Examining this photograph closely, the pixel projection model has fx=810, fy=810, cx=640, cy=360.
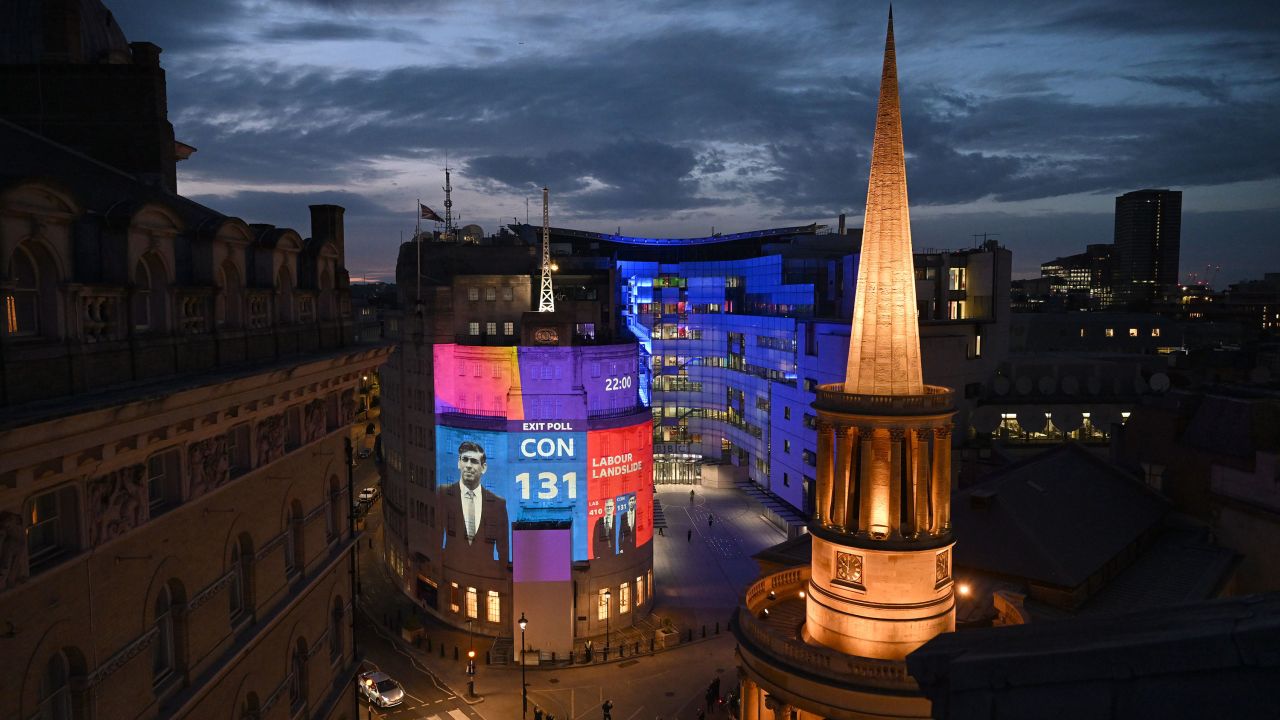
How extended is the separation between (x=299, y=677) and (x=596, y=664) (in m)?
28.3

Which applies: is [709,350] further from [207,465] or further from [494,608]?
[207,465]

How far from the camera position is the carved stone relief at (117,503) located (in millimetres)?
12172

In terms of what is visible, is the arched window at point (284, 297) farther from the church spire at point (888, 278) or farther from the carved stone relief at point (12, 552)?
the church spire at point (888, 278)

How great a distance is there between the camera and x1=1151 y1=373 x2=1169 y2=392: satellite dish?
67938 millimetres

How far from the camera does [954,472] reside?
63.9m

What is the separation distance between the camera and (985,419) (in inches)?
2687

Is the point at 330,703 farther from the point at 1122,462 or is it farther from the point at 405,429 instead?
the point at 1122,462

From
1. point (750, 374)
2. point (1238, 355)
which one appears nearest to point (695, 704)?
point (750, 374)

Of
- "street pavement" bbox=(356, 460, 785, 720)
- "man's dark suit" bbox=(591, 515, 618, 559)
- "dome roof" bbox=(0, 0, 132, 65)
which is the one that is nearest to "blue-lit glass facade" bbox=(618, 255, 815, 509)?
"street pavement" bbox=(356, 460, 785, 720)

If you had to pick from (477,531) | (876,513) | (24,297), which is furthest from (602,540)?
(24,297)

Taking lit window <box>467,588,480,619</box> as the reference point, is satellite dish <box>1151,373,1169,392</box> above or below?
above

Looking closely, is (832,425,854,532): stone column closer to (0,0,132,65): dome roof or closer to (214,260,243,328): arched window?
(214,260,243,328): arched window

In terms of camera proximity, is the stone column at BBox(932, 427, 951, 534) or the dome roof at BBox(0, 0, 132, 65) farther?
the stone column at BBox(932, 427, 951, 534)

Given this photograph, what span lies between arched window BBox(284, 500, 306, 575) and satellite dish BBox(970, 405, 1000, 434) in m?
59.1
